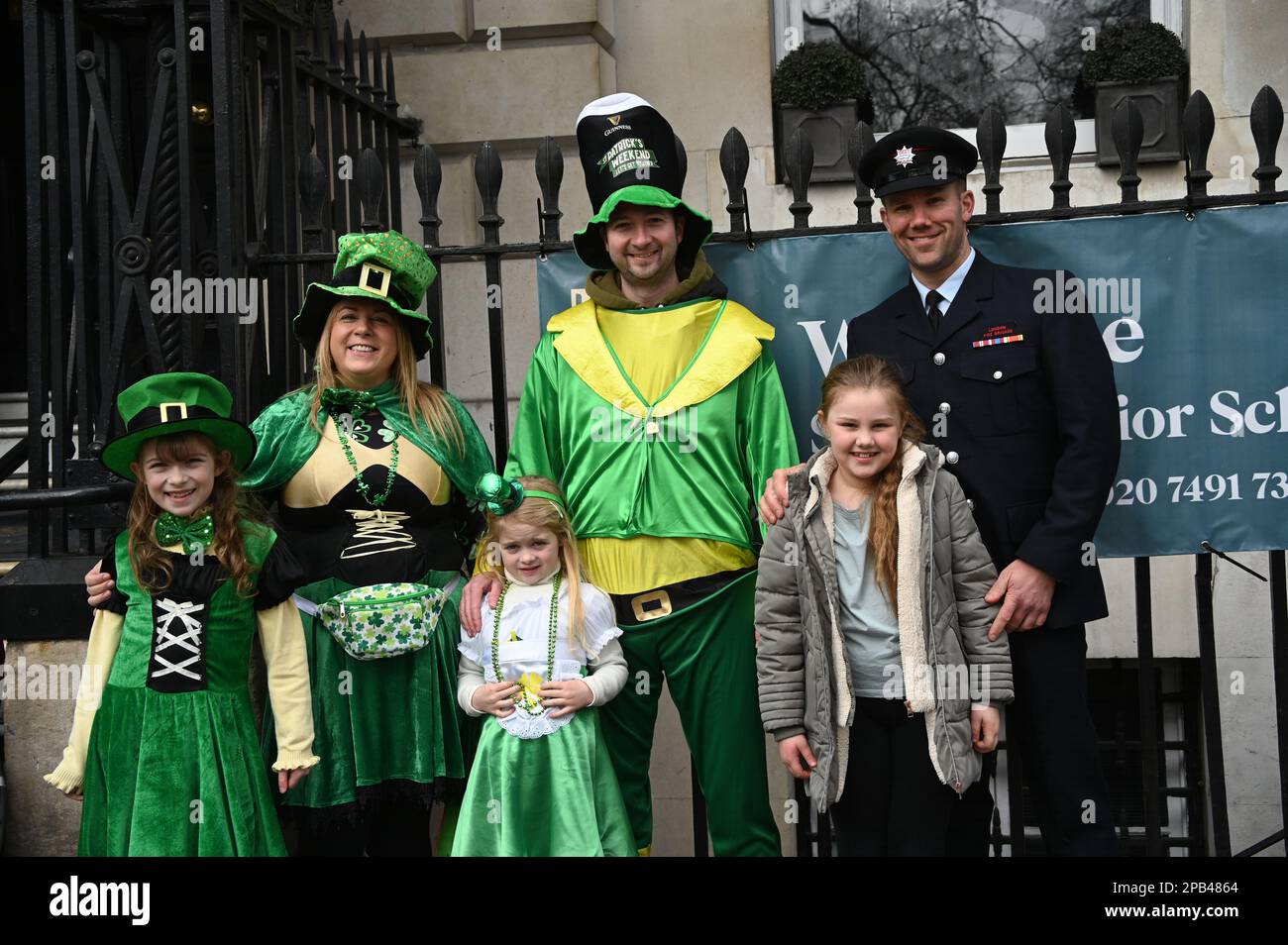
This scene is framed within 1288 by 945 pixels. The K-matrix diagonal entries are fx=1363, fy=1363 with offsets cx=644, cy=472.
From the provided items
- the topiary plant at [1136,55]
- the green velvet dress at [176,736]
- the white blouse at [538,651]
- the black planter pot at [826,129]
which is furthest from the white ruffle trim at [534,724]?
the topiary plant at [1136,55]

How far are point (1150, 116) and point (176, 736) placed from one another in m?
5.36

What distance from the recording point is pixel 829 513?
365 centimetres

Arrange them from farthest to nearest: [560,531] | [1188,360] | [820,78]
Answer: [820,78]
[1188,360]
[560,531]

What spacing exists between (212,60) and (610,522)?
6.71ft

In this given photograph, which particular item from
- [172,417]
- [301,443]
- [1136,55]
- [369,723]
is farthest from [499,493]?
[1136,55]

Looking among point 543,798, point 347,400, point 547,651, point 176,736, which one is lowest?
point 543,798

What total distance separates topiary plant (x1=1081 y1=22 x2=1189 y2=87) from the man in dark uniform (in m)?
3.25

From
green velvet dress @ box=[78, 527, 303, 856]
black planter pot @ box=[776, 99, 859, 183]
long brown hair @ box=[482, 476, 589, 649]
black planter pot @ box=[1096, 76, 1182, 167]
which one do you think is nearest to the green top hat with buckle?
green velvet dress @ box=[78, 527, 303, 856]

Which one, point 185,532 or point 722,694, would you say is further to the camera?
point 722,694

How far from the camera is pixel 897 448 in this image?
12.0ft

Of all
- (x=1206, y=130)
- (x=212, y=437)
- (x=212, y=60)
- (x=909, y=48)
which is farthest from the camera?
(x=909, y=48)

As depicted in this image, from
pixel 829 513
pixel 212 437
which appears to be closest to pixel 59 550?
pixel 212 437

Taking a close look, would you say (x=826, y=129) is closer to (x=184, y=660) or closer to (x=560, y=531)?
(x=560, y=531)

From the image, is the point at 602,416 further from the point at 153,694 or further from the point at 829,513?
the point at 153,694
